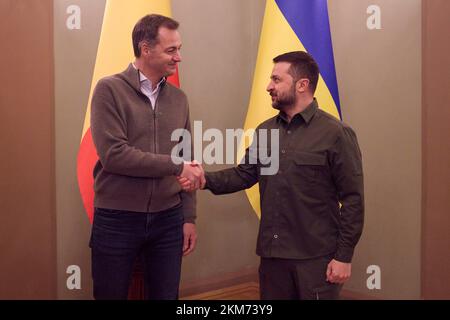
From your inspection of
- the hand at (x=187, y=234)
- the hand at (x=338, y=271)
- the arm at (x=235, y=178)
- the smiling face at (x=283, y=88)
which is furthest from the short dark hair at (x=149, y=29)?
the hand at (x=338, y=271)

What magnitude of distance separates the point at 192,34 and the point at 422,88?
139 centimetres

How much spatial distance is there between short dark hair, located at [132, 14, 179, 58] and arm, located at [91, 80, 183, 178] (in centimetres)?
25

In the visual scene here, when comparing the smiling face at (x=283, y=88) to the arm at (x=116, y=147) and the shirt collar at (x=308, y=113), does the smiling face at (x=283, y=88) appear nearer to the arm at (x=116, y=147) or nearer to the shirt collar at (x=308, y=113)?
the shirt collar at (x=308, y=113)

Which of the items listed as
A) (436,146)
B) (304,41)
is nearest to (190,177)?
(304,41)

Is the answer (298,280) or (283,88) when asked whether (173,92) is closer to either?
(283,88)

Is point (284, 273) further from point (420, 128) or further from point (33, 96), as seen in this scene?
point (33, 96)

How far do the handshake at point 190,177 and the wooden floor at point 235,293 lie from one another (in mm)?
1278

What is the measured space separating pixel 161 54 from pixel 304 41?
3.10 ft

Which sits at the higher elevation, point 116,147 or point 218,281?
point 116,147

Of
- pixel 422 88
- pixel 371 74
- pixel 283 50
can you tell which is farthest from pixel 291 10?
pixel 422 88

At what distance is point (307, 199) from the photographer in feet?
5.78

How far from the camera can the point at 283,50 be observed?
250cm

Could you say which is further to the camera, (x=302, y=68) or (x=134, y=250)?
(x=302, y=68)

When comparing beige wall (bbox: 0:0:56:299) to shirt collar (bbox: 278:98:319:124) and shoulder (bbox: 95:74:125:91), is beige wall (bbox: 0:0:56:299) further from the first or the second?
shirt collar (bbox: 278:98:319:124)
